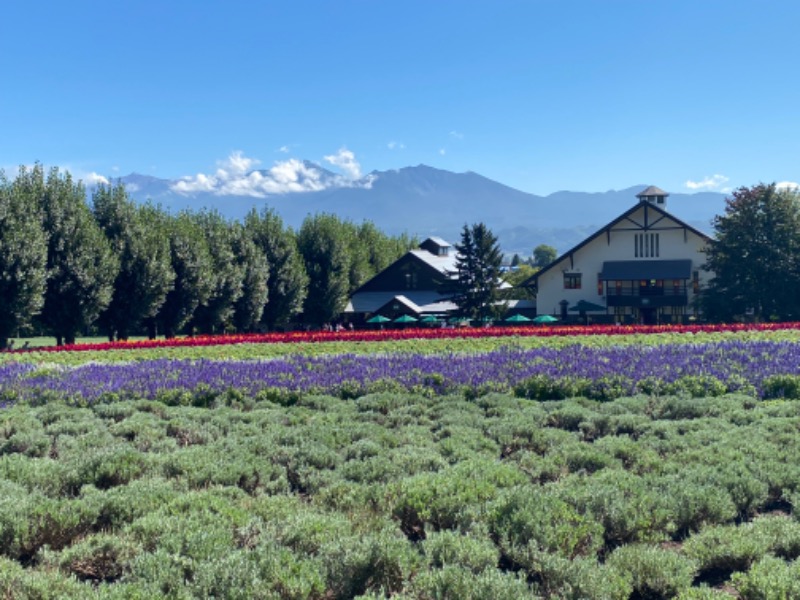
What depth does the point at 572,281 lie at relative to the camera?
54.6 metres

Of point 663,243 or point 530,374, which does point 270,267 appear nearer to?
point 663,243

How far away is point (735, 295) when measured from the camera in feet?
145

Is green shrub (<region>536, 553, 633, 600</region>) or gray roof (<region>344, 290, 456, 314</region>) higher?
gray roof (<region>344, 290, 456, 314</region>)

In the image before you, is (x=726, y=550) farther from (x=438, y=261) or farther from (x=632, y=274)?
(x=438, y=261)

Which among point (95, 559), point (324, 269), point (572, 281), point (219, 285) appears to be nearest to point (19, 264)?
point (219, 285)

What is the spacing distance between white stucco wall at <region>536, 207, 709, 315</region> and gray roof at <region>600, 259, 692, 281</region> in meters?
0.63

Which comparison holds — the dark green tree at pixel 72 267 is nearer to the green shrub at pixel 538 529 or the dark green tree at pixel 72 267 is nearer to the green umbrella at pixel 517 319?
the green umbrella at pixel 517 319

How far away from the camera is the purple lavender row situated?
15117mm

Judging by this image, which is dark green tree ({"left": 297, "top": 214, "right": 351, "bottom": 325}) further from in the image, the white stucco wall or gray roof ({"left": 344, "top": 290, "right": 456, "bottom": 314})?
the white stucco wall

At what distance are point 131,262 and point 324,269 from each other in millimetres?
22345

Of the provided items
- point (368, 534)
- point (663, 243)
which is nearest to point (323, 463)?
point (368, 534)

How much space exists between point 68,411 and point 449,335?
19.1m

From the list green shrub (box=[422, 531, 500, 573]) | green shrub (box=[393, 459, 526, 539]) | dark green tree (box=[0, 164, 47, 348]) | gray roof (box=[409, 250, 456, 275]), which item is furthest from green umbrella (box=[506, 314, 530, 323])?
green shrub (box=[422, 531, 500, 573])

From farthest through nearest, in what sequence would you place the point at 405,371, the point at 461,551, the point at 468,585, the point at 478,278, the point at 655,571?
the point at 478,278 < the point at 405,371 < the point at 461,551 < the point at 655,571 < the point at 468,585
